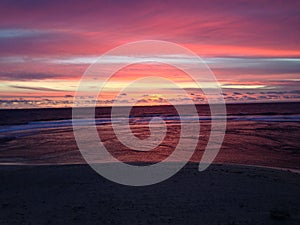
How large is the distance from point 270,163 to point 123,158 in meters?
6.21

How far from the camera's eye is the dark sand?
24.5 ft

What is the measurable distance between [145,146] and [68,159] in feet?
18.3

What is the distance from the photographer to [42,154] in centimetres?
1770

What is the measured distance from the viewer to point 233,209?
791 centimetres

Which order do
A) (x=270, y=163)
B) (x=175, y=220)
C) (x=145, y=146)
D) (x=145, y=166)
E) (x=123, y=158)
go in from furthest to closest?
(x=145, y=146)
(x=123, y=158)
(x=270, y=163)
(x=145, y=166)
(x=175, y=220)

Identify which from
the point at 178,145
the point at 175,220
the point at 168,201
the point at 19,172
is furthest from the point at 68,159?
the point at 175,220

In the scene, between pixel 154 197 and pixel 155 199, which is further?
pixel 154 197

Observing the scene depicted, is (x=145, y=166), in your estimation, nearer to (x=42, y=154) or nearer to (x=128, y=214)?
(x=128, y=214)

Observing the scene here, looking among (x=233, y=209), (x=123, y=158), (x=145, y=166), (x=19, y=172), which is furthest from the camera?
(x=123, y=158)

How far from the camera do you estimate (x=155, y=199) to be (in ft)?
28.3

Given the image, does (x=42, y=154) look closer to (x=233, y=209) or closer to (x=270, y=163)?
(x=270, y=163)

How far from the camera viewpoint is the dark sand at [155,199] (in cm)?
748

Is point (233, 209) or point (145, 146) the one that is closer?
point (233, 209)

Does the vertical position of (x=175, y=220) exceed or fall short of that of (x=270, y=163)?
it falls short
